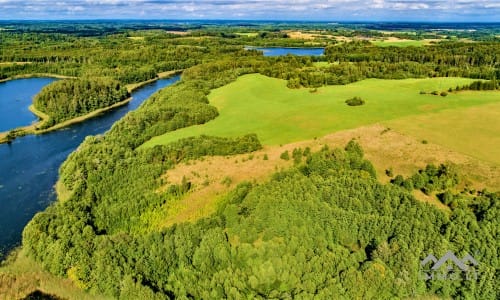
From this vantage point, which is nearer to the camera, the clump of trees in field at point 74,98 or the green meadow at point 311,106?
the green meadow at point 311,106

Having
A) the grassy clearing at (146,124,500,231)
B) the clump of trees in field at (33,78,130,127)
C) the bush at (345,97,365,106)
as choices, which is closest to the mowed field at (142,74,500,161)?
the bush at (345,97,365,106)

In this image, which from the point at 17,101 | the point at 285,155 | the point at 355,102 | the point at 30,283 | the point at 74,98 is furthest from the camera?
the point at 17,101

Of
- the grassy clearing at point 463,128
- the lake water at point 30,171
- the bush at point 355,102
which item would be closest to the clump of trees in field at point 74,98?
the lake water at point 30,171

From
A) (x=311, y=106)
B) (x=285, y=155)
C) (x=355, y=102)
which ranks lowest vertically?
(x=285, y=155)

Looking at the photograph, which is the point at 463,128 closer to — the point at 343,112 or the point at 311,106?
the point at 343,112

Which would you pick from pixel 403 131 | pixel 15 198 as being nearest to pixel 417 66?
pixel 403 131

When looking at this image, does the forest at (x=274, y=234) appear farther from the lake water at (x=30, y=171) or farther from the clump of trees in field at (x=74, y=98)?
the clump of trees in field at (x=74, y=98)

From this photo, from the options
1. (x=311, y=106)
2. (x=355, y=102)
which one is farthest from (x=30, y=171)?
(x=355, y=102)
